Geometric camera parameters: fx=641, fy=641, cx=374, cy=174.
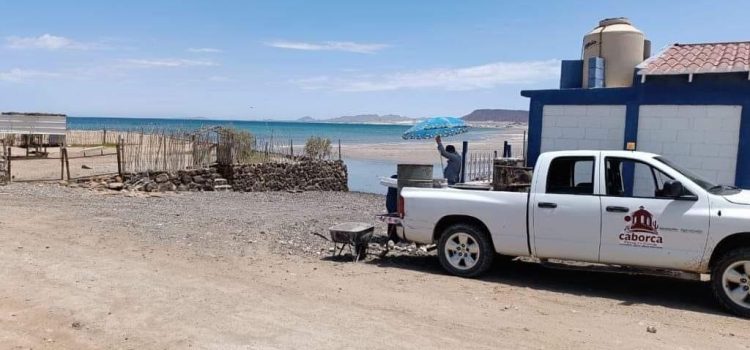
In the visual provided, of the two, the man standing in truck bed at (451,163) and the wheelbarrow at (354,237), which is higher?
the man standing in truck bed at (451,163)

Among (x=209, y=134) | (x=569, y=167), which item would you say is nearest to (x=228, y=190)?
(x=209, y=134)

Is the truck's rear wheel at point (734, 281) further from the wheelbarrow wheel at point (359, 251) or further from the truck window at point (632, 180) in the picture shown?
the wheelbarrow wheel at point (359, 251)

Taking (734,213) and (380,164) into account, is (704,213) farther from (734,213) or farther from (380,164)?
(380,164)

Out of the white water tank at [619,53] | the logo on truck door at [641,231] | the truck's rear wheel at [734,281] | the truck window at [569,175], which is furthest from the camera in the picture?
the white water tank at [619,53]

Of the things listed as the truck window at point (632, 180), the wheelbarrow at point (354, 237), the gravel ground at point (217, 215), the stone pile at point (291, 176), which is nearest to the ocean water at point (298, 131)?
the stone pile at point (291, 176)

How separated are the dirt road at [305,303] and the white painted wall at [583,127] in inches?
134

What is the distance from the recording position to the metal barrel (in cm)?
960

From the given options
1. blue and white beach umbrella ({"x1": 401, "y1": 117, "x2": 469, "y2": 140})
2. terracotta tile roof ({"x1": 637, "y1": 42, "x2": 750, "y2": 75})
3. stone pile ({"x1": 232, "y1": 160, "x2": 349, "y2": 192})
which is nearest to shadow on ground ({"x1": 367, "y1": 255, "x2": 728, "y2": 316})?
terracotta tile roof ({"x1": 637, "y1": 42, "x2": 750, "y2": 75})

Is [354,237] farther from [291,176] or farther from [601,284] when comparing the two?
[291,176]

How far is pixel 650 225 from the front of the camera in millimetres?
7230

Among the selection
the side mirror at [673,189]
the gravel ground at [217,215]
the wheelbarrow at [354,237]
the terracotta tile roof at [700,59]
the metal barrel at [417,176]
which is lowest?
the gravel ground at [217,215]

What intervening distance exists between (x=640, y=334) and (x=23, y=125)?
2576 cm

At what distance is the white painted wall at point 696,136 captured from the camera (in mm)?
10297

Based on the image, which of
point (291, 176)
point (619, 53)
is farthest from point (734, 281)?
point (291, 176)
